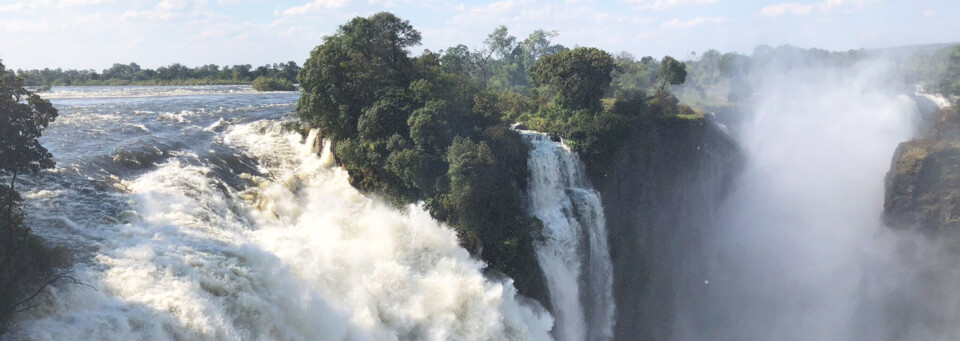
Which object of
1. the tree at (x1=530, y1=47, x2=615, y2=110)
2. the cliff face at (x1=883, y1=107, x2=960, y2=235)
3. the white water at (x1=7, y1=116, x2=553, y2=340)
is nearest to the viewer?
the white water at (x1=7, y1=116, x2=553, y2=340)

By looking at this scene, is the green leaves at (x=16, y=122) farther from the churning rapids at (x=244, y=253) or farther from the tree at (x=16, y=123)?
the churning rapids at (x=244, y=253)

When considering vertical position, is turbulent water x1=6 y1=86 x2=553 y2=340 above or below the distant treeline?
below

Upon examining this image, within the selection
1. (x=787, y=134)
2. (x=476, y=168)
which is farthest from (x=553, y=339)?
(x=787, y=134)

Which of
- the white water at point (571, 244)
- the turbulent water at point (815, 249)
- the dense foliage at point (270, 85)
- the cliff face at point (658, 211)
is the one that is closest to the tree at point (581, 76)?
the cliff face at point (658, 211)

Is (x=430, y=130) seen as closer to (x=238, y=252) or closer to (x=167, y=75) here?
(x=238, y=252)

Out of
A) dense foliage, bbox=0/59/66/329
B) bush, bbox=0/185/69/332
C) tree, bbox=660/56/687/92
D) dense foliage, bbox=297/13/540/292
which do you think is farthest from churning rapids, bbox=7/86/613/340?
tree, bbox=660/56/687/92

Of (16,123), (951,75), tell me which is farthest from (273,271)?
(951,75)

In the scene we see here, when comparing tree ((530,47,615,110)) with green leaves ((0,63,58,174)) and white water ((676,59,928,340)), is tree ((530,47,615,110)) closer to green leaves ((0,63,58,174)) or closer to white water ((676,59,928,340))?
white water ((676,59,928,340))
